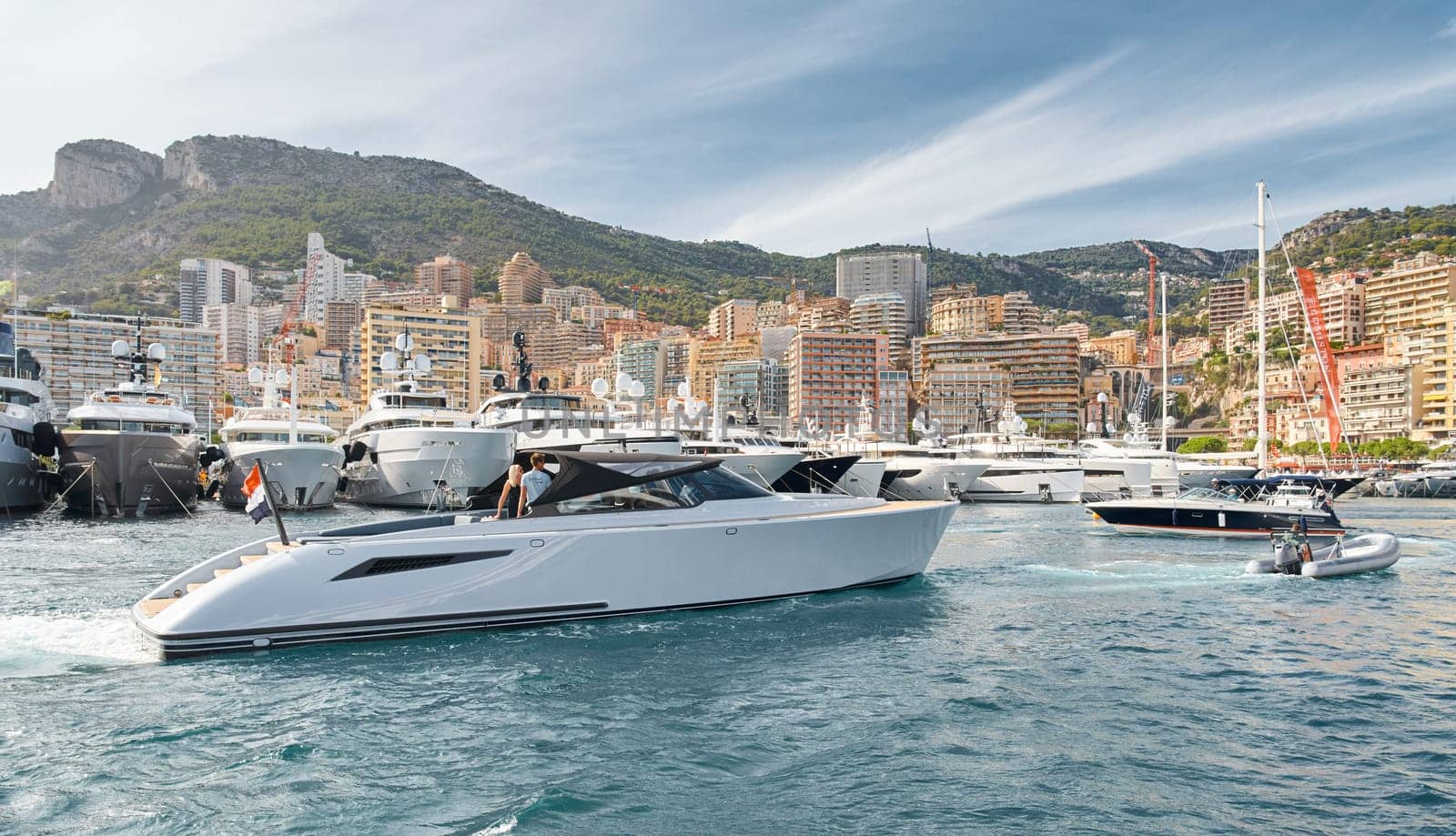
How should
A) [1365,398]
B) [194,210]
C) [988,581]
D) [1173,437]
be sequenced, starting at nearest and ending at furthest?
[988,581], [1365,398], [1173,437], [194,210]

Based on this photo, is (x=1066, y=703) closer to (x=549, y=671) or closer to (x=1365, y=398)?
(x=549, y=671)

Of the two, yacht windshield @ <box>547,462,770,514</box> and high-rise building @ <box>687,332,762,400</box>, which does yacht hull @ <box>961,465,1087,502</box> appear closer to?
yacht windshield @ <box>547,462,770,514</box>

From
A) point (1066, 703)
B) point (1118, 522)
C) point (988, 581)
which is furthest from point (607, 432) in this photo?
point (1066, 703)

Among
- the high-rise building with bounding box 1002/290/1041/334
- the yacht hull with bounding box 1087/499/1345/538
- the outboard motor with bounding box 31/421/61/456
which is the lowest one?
the yacht hull with bounding box 1087/499/1345/538

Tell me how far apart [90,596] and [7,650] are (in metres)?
3.20

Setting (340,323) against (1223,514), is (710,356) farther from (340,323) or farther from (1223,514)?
(1223,514)

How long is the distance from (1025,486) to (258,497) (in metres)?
40.0

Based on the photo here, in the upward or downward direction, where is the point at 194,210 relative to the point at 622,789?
upward

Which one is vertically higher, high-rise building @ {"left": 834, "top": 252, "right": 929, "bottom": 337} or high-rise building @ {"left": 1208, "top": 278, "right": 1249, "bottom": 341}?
high-rise building @ {"left": 834, "top": 252, "right": 929, "bottom": 337}

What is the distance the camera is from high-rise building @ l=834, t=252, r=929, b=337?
628 ft

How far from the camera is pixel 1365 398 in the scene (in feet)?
312

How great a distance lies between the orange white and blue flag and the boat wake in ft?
4.90


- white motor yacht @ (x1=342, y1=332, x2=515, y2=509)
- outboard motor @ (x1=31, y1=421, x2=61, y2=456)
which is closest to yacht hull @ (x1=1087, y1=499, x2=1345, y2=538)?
white motor yacht @ (x1=342, y1=332, x2=515, y2=509)

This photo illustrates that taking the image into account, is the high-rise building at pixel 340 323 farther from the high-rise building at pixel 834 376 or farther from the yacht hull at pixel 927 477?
the yacht hull at pixel 927 477
